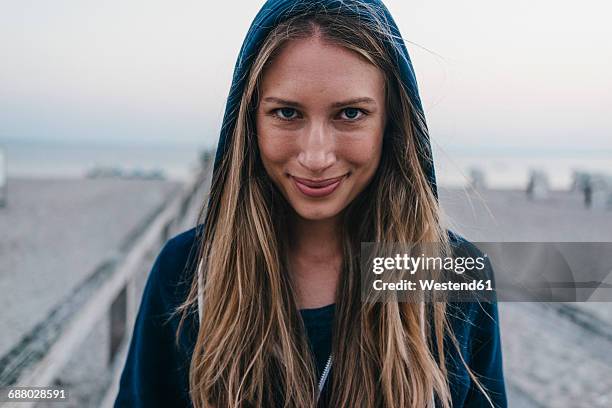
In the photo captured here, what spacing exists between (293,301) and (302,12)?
0.70 meters

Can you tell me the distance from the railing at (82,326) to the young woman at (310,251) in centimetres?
21

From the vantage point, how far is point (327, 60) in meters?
1.41

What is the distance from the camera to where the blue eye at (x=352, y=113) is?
1435mm

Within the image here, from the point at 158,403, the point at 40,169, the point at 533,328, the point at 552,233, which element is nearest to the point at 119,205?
the point at 552,233

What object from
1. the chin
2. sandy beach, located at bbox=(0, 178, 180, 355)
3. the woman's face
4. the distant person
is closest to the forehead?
the woman's face

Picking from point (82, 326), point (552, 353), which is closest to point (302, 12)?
point (82, 326)

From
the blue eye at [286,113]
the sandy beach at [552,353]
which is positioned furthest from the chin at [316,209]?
the sandy beach at [552,353]

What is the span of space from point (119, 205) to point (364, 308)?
1596 centimetres

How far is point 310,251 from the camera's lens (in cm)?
174

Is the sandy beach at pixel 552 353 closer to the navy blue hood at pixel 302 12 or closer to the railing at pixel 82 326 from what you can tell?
the navy blue hood at pixel 302 12

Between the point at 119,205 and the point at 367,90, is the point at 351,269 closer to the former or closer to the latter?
the point at 367,90

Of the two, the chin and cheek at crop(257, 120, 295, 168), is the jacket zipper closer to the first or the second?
the chin

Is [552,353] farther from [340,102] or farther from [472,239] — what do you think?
[340,102]

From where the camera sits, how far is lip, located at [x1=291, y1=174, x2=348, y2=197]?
4.85ft
